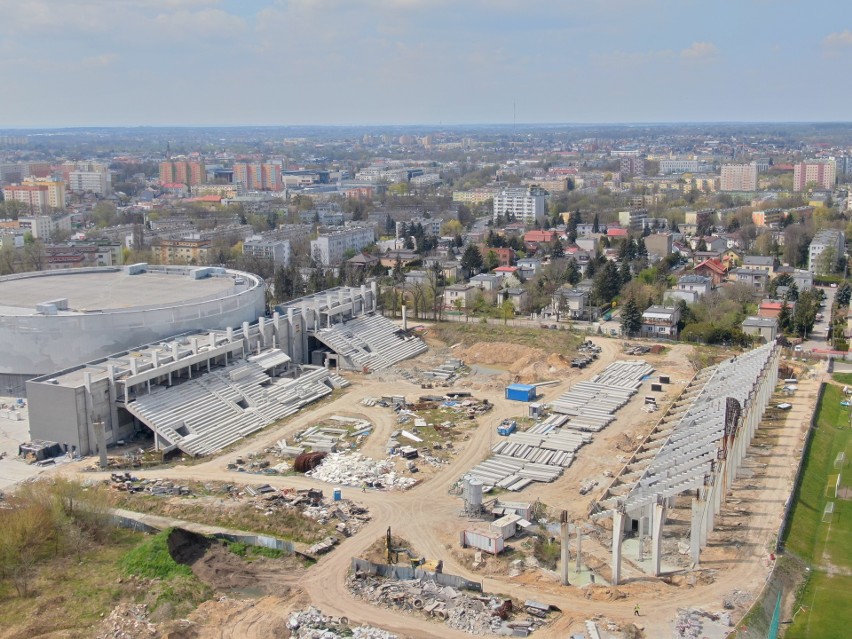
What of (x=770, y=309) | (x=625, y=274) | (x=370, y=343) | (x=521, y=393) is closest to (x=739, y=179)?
(x=625, y=274)

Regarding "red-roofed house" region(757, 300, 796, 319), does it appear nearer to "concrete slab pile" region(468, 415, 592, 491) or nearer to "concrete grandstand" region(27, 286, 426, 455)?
"concrete grandstand" region(27, 286, 426, 455)

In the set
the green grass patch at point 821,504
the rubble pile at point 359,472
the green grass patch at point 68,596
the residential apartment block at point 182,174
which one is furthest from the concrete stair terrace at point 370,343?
the residential apartment block at point 182,174

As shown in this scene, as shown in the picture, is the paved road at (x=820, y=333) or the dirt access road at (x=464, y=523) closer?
the dirt access road at (x=464, y=523)

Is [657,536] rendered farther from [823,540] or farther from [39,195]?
[39,195]

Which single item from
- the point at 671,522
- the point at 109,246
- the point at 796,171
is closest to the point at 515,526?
the point at 671,522

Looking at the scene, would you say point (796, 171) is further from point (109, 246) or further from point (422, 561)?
point (422, 561)

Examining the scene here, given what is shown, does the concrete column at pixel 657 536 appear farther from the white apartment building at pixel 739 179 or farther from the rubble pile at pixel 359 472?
the white apartment building at pixel 739 179

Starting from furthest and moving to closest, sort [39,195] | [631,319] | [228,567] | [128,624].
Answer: [39,195] → [631,319] → [228,567] → [128,624]
